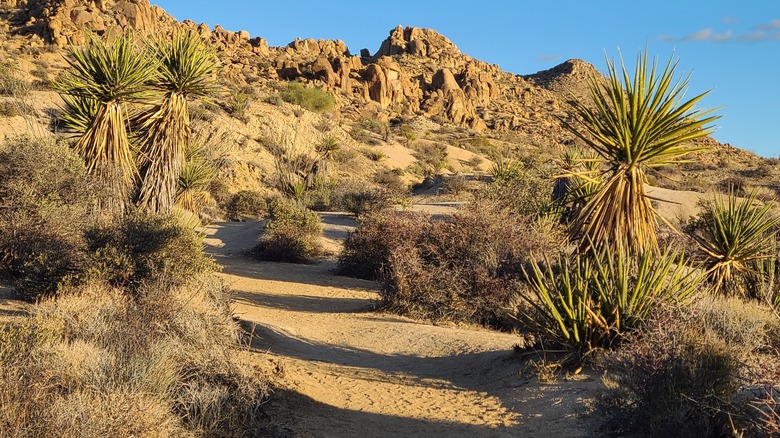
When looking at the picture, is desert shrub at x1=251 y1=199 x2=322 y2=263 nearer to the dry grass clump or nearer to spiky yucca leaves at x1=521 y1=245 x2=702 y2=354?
the dry grass clump

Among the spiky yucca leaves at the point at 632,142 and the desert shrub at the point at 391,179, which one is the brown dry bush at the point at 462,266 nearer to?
the spiky yucca leaves at the point at 632,142

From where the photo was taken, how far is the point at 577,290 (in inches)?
306

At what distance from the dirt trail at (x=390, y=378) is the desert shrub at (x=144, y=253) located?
136 centimetres

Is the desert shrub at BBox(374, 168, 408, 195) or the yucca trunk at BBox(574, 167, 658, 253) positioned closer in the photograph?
the yucca trunk at BBox(574, 167, 658, 253)

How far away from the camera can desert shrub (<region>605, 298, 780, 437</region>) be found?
4816mm

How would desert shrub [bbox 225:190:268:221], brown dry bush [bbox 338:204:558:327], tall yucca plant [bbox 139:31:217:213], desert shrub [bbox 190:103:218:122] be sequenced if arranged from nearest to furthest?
brown dry bush [bbox 338:204:558:327]
tall yucca plant [bbox 139:31:217:213]
desert shrub [bbox 225:190:268:221]
desert shrub [bbox 190:103:218:122]

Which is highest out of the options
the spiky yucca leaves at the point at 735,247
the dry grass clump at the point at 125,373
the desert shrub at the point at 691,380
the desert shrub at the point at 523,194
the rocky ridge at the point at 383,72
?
the rocky ridge at the point at 383,72

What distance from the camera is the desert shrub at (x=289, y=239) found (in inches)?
747

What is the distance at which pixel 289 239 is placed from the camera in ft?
62.3

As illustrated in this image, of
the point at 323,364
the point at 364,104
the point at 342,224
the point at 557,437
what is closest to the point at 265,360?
the point at 323,364

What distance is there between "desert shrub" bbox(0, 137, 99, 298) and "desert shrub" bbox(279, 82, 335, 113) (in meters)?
34.7

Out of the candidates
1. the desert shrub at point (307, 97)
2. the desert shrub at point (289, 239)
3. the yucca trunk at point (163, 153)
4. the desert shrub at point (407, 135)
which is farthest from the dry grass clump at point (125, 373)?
the desert shrub at point (407, 135)

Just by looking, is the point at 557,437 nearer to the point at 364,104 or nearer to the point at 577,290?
the point at 577,290

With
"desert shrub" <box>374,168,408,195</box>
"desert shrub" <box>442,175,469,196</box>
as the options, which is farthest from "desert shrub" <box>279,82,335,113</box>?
"desert shrub" <box>442,175,469,196</box>
